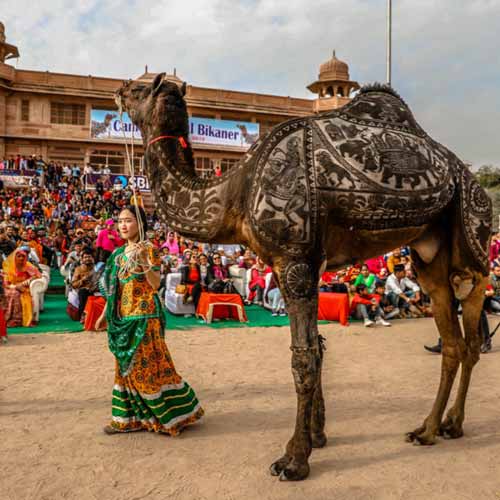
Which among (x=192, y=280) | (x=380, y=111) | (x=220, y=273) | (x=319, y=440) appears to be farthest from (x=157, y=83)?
(x=220, y=273)

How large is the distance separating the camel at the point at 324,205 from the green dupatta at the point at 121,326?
3.16 feet

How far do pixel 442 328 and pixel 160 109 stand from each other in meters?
2.86

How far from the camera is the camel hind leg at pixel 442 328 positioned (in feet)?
12.7

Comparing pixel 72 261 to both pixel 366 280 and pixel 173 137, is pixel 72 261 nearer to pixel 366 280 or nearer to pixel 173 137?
pixel 366 280

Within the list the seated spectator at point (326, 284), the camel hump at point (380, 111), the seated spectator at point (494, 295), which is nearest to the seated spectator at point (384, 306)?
the seated spectator at point (326, 284)

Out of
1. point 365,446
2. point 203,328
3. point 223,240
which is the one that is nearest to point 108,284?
point 223,240

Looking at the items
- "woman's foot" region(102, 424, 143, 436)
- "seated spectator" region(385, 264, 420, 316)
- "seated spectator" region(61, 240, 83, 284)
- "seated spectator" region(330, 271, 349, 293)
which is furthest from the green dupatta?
"seated spectator" region(385, 264, 420, 316)

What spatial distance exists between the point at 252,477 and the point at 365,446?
1014mm

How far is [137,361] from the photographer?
4070 mm

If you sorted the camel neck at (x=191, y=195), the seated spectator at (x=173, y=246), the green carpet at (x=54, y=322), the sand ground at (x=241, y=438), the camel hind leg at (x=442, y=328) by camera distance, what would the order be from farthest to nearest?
the seated spectator at (x=173, y=246) → the green carpet at (x=54, y=322) → the camel hind leg at (x=442, y=328) → the camel neck at (x=191, y=195) → the sand ground at (x=241, y=438)

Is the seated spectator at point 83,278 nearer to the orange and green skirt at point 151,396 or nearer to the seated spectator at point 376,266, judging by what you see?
the orange and green skirt at point 151,396

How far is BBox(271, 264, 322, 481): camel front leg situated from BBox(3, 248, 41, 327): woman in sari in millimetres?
7528

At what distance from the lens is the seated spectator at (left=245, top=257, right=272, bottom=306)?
12555 millimetres

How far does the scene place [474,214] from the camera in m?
3.73
